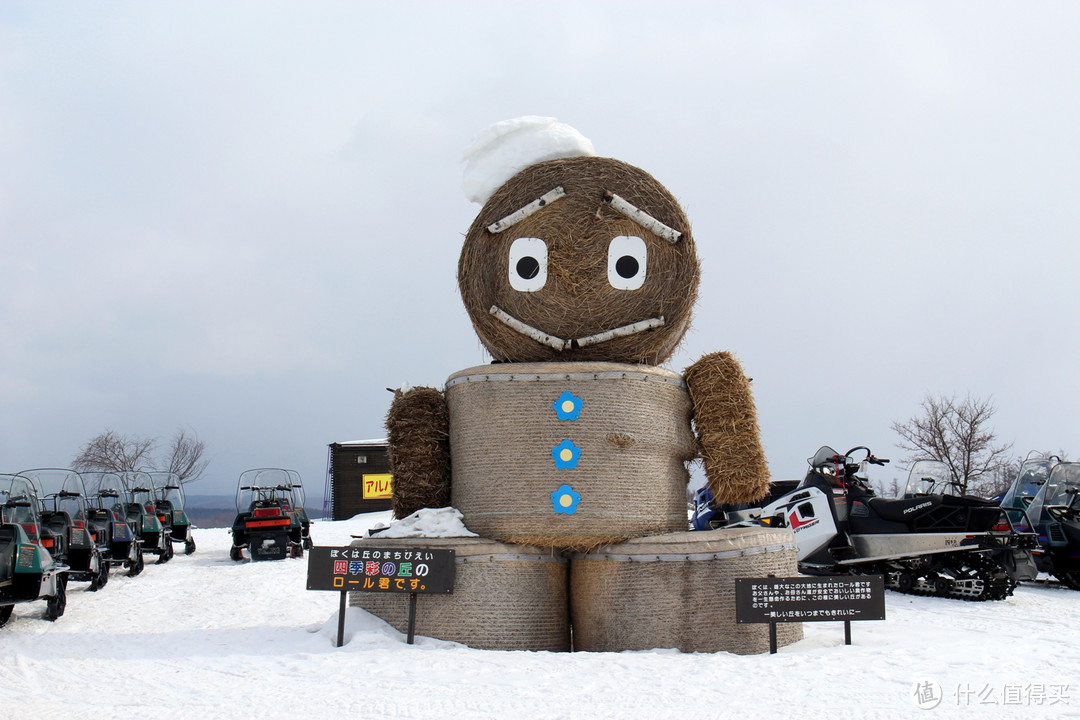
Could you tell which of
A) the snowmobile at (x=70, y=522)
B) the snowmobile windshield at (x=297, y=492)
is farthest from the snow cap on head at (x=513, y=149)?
the snowmobile windshield at (x=297, y=492)

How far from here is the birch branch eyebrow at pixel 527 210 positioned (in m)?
6.04

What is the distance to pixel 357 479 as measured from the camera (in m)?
28.8

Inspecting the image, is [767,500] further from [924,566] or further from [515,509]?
[515,509]

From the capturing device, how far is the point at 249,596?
30.5 ft

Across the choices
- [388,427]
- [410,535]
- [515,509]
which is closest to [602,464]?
[515,509]

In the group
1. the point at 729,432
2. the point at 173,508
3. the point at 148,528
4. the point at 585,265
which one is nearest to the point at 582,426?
the point at 729,432

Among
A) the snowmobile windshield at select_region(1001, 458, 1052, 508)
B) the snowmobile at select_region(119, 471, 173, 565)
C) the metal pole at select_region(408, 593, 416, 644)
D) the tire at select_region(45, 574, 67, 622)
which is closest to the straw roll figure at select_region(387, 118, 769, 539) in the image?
the metal pole at select_region(408, 593, 416, 644)

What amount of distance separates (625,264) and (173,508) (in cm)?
1388

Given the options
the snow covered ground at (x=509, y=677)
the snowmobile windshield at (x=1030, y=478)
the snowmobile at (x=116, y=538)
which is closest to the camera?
the snow covered ground at (x=509, y=677)

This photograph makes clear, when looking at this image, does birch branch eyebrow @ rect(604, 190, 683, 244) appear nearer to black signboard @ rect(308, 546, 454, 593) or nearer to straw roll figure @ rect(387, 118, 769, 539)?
straw roll figure @ rect(387, 118, 769, 539)

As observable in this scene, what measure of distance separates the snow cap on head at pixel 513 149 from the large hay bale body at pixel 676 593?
112 inches

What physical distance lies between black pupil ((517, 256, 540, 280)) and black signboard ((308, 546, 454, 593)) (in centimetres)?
199

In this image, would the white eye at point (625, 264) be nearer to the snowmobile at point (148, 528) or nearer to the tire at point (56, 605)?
the tire at point (56, 605)

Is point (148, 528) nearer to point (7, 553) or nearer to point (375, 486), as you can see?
point (7, 553)
